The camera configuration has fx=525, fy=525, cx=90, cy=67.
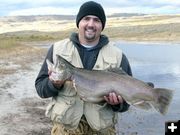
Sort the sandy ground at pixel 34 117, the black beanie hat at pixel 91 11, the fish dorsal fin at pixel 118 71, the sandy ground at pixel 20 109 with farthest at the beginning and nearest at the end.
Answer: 1. the sandy ground at pixel 34 117
2. the sandy ground at pixel 20 109
3. the black beanie hat at pixel 91 11
4. the fish dorsal fin at pixel 118 71

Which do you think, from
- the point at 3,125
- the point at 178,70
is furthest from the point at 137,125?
the point at 178,70

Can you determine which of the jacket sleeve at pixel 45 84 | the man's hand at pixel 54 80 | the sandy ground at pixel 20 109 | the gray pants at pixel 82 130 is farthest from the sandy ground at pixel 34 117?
the man's hand at pixel 54 80

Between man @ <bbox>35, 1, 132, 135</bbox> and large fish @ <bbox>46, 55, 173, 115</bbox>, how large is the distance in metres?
0.22

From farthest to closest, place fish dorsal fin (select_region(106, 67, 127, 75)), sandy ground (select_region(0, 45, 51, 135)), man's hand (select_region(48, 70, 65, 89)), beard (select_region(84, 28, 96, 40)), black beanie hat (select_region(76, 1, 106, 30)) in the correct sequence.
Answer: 1. sandy ground (select_region(0, 45, 51, 135))
2. black beanie hat (select_region(76, 1, 106, 30))
3. beard (select_region(84, 28, 96, 40))
4. fish dorsal fin (select_region(106, 67, 127, 75))
5. man's hand (select_region(48, 70, 65, 89))

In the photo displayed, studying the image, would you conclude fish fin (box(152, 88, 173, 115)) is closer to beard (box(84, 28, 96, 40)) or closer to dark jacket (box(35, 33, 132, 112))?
dark jacket (box(35, 33, 132, 112))

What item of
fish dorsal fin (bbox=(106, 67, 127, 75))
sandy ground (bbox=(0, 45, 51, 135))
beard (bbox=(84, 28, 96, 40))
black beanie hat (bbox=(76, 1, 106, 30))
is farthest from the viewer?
sandy ground (bbox=(0, 45, 51, 135))

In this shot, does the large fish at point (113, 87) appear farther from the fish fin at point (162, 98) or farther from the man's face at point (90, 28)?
the man's face at point (90, 28)

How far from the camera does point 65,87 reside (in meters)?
5.16

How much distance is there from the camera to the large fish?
488cm

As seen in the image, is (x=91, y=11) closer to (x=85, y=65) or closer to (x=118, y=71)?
(x=85, y=65)

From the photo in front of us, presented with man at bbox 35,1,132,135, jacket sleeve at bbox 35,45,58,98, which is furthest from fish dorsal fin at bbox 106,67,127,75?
jacket sleeve at bbox 35,45,58,98

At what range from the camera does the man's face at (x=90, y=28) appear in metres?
5.09

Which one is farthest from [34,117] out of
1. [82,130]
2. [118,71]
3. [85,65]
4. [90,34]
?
[118,71]

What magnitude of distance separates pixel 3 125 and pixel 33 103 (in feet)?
11.5
